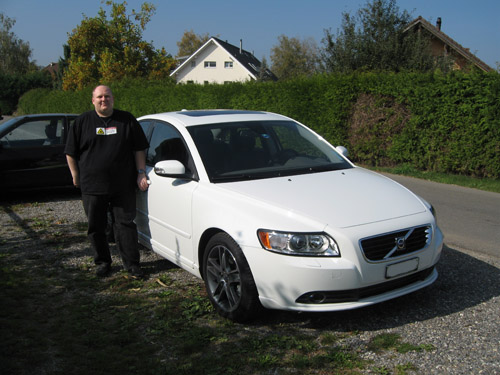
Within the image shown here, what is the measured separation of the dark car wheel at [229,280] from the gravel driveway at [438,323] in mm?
208

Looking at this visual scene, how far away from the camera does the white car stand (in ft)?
11.8

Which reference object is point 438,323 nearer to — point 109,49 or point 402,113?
point 402,113

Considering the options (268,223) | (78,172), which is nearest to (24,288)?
(78,172)

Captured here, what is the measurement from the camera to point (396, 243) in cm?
374

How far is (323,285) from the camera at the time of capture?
11.7 feet

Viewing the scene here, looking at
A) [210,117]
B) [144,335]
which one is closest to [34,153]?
[210,117]

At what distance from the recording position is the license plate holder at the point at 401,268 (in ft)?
12.1

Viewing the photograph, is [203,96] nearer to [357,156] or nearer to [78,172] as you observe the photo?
[357,156]

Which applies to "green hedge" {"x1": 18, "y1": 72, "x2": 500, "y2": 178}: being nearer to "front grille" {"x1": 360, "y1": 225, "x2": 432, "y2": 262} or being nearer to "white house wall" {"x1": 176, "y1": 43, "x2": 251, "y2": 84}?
"front grille" {"x1": 360, "y1": 225, "x2": 432, "y2": 262}

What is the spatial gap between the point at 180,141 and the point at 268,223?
1.66m

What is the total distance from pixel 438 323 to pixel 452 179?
8.14 m

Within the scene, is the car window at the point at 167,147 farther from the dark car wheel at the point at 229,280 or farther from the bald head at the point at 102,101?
the dark car wheel at the point at 229,280

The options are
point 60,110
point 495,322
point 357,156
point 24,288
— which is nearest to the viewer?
point 495,322

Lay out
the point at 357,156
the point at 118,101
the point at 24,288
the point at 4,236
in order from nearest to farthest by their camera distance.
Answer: the point at 24,288
the point at 4,236
the point at 357,156
the point at 118,101
